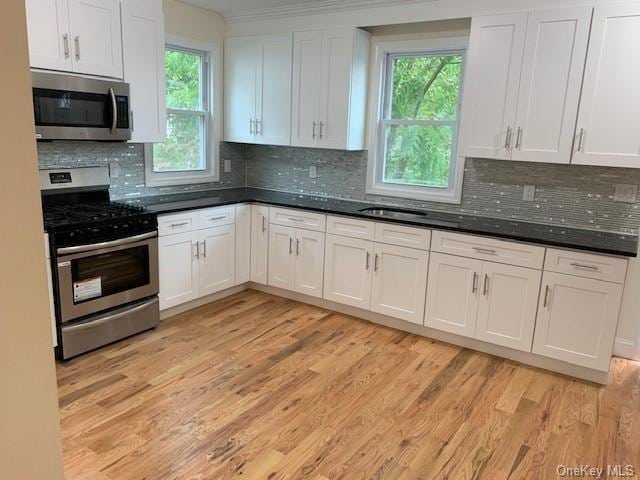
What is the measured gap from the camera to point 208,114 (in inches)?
182

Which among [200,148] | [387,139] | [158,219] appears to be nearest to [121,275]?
[158,219]

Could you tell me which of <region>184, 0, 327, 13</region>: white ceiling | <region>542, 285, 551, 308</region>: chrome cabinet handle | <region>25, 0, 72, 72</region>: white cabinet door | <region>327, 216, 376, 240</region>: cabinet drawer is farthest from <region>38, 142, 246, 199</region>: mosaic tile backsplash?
<region>542, 285, 551, 308</region>: chrome cabinet handle

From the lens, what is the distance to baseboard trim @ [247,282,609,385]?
3.13 metres

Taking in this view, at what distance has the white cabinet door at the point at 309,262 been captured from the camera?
4078 mm

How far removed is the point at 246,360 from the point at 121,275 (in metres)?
1.05

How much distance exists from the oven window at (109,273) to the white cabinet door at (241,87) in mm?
1711

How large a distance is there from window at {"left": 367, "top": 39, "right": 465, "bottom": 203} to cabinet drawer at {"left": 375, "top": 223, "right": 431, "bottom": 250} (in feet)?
1.86

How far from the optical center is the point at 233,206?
4.20 m

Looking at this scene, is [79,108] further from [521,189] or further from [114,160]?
[521,189]

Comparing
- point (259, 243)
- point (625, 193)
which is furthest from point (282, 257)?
point (625, 193)

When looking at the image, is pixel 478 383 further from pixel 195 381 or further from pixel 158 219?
pixel 158 219

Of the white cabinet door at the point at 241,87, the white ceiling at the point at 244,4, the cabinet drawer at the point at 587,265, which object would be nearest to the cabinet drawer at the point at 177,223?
the white cabinet door at the point at 241,87

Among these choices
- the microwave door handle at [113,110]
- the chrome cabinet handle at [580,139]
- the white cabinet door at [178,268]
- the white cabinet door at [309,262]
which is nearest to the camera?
the chrome cabinet handle at [580,139]

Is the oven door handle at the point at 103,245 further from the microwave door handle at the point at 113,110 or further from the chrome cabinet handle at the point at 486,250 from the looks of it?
the chrome cabinet handle at the point at 486,250
